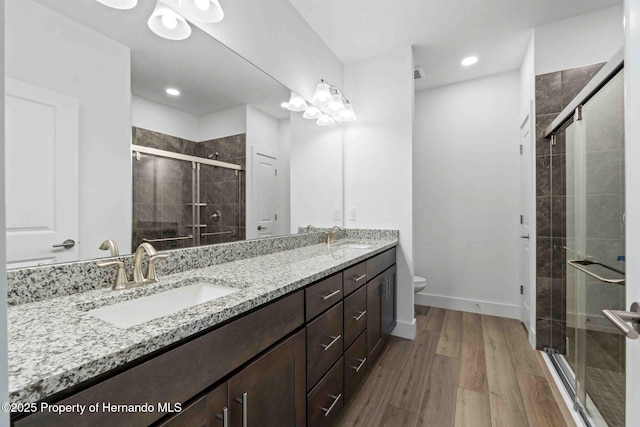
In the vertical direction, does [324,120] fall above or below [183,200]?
above

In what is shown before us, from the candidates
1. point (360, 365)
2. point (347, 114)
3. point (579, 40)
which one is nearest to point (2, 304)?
point (360, 365)

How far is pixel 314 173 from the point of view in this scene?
2484 mm

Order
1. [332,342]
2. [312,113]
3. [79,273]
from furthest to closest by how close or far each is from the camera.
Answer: [312,113], [332,342], [79,273]

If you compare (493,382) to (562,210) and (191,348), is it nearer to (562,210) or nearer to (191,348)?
(562,210)

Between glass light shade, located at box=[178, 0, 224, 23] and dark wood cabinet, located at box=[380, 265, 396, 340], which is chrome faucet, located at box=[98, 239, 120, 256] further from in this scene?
dark wood cabinet, located at box=[380, 265, 396, 340]

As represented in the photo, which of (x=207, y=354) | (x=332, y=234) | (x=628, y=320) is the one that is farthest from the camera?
(x=332, y=234)

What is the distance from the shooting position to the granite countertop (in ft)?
1.57

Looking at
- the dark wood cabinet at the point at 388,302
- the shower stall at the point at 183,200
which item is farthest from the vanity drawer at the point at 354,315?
the shower stall at the point at 183,200

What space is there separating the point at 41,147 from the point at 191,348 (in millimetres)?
760

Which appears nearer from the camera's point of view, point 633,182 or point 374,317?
point 633,182

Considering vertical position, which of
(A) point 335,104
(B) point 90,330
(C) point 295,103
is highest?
(A) point 335,104

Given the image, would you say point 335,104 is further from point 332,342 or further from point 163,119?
point 332,342

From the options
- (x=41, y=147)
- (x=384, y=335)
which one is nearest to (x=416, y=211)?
(x=384, y=335)

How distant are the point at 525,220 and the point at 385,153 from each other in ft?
4.87
